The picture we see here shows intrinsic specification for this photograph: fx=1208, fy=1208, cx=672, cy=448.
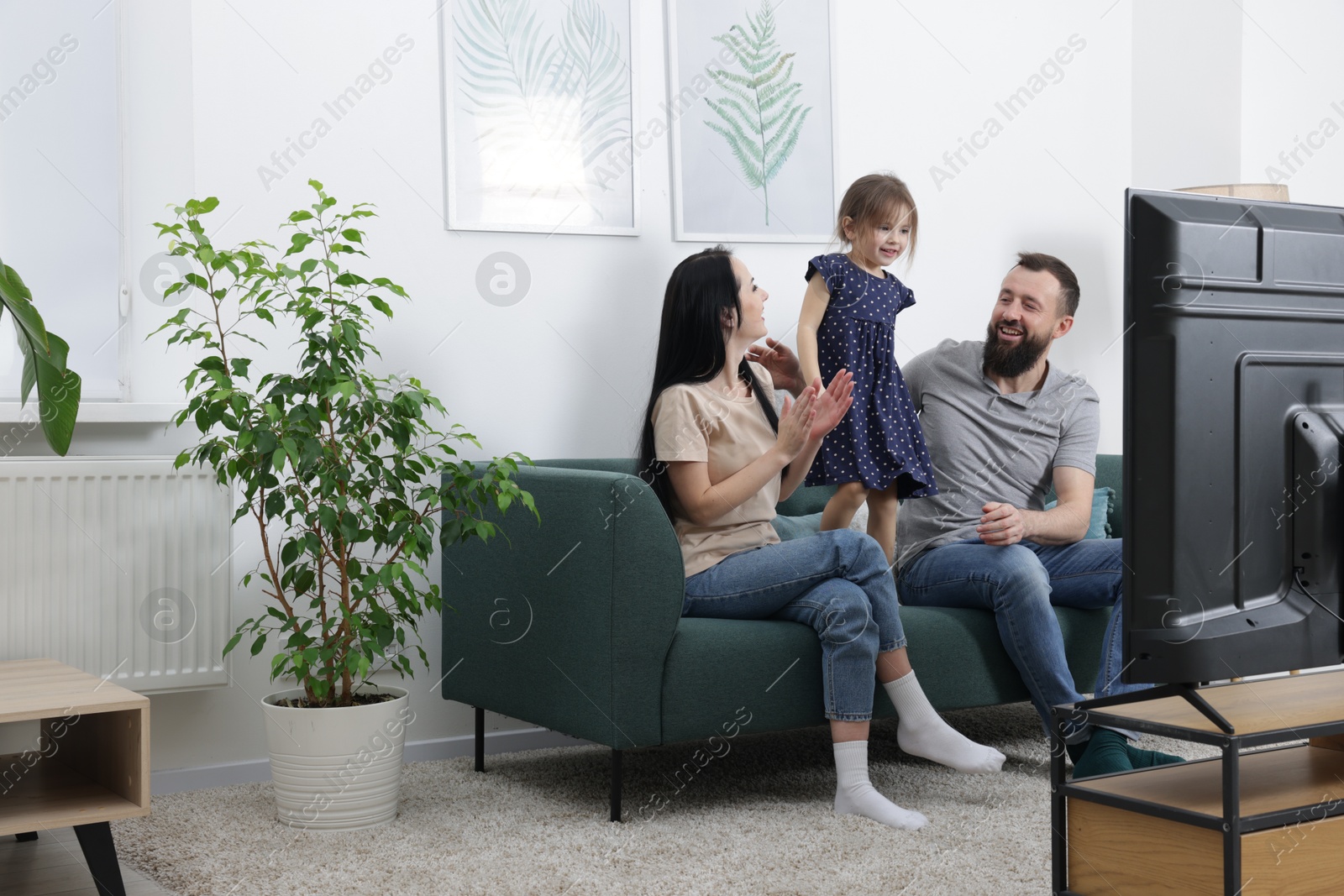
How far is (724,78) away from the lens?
3.18 metres

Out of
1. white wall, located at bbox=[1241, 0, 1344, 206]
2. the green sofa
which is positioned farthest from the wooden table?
white wall, located at bbox=[1241, 0, 1344, 206]

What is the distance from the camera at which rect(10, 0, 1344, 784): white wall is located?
2607 millimetres

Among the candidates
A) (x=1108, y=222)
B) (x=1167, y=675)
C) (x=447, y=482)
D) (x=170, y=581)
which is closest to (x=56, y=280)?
(x=170, y=581)

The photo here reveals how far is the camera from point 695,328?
2473 mm

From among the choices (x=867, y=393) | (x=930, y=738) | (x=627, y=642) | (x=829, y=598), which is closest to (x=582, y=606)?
(x=627, y=642)

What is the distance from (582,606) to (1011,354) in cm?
121

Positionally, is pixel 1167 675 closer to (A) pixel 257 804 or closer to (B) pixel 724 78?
(A) pixel 257 804

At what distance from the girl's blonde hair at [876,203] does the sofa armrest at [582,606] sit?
99 centimetres

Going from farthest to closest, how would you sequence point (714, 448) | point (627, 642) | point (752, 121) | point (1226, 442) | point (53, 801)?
point (752, 121)
point (714, 448)
point (627, 642)
point (53, 801)
point (1226, 442)

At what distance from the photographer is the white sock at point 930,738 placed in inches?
90.9

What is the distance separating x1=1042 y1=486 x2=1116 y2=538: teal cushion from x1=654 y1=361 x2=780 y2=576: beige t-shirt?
897mm

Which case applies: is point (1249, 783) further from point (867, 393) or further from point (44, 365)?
point (44, 365)

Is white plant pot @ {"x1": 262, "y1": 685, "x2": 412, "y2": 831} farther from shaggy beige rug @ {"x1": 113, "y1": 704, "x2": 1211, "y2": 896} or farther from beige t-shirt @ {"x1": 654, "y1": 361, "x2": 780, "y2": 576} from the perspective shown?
beige t-shirt @ {"x1": 654, "y1": 361, "x2": 780, "y2": 576}

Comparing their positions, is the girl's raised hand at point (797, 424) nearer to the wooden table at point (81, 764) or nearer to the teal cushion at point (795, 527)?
the teal cushion at point (795, 527)
